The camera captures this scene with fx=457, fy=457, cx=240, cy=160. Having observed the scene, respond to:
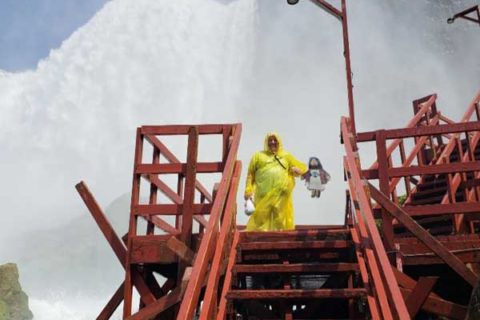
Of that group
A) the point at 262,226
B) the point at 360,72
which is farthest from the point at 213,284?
the point at 360,72

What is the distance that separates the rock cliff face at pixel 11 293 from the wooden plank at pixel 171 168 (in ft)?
Result: 190

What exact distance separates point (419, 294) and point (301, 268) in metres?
1.09

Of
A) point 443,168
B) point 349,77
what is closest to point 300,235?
point 443,168

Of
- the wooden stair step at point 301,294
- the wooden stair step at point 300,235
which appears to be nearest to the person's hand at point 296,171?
the wooden stair step at point 300,235

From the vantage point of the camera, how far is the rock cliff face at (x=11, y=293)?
55.5 metres

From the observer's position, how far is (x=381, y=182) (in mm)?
5465

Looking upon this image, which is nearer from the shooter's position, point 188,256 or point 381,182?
point 188,256

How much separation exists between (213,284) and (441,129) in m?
3.45

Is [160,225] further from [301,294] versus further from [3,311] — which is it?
[3,311]

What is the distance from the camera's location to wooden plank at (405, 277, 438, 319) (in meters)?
3.84

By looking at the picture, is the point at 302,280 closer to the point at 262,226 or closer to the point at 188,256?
the point at 262,226

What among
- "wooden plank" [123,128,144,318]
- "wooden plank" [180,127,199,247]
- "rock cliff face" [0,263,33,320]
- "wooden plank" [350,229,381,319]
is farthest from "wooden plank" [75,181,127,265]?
"rock cliff face" [0,263,33,320]

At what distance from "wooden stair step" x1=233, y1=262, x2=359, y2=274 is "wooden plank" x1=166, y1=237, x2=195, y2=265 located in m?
0.51

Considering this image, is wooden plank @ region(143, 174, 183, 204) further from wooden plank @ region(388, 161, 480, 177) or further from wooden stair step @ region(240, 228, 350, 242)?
wooden plank @ region(388, 161, 480, 177)
